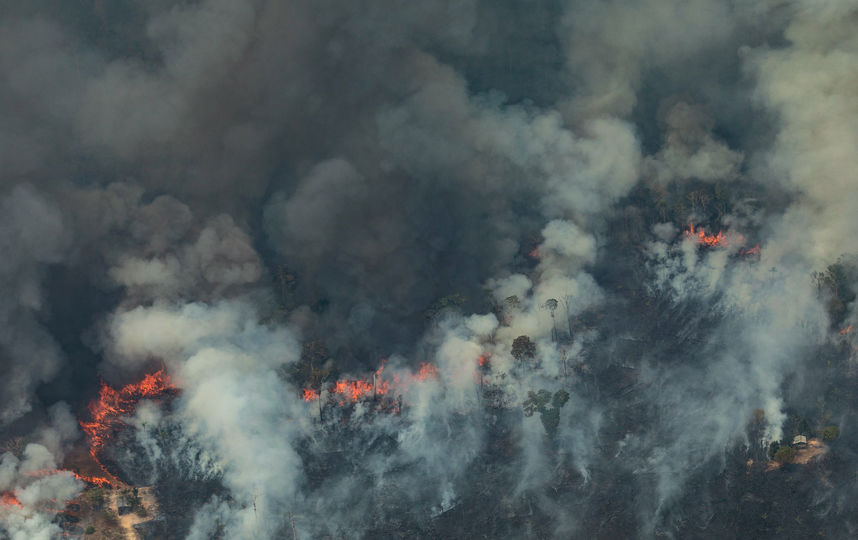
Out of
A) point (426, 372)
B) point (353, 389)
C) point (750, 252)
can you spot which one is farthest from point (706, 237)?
point (353, 389)

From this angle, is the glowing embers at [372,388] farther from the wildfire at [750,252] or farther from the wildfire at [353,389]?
the wildfire at [750,252]

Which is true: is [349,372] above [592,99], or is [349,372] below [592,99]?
below

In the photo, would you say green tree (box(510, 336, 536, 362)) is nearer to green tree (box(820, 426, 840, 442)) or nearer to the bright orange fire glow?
green tree (box(820, 426, 840, 442))

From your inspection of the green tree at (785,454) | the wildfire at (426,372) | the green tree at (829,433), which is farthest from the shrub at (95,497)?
the green tree at (829,433)

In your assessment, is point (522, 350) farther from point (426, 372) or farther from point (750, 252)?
point (750, 252)

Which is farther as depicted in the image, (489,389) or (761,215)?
(761,215)

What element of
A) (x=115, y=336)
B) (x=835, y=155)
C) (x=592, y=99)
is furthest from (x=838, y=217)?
(x=115, y=336)

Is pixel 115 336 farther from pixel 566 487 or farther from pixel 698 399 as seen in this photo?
pixel 698 399
